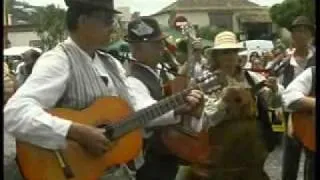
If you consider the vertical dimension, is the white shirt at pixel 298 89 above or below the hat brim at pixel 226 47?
below

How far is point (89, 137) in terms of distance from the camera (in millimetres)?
3086

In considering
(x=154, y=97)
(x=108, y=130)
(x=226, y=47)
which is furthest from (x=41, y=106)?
(x=226, y=47)

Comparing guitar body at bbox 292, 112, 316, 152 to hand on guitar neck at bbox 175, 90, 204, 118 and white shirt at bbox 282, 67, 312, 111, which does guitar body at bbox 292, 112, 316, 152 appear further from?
hand on guitar neck at bbox 175, 90, 204, 118

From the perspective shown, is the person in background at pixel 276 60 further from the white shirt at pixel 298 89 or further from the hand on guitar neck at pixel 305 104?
the hand on guitar neck at pixel 305 104

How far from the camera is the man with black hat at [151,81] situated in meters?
4.14

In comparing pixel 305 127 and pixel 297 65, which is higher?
pixel 297 65

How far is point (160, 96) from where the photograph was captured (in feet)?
13.6

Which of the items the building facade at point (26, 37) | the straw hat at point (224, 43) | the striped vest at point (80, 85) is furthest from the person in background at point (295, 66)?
the building facade at point (26, 37)

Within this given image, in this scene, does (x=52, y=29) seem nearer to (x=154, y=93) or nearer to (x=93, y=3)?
(x=154, y=93)

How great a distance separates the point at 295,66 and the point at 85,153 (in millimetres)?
2237

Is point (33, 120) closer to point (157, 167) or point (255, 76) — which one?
point (157, 167)

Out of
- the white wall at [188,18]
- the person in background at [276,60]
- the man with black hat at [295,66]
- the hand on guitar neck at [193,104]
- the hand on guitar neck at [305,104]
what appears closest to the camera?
the hand on guitar neck at [193,104]

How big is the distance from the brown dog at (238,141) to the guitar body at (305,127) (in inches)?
10.8

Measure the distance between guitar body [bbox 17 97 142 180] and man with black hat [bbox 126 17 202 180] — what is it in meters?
0.73
